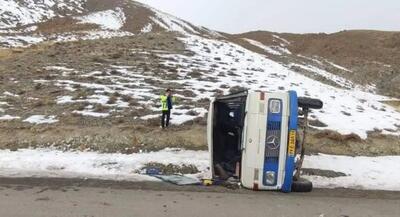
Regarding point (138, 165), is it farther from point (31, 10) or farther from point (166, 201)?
point (31, 10)

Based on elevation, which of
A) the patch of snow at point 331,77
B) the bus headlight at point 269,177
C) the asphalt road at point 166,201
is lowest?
the asphalt road at point 166,201

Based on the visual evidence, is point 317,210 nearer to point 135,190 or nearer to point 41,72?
point 135,190

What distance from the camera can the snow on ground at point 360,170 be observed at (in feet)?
40.8

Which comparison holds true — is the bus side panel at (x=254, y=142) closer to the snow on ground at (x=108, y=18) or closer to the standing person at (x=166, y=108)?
the standing person at (x=166, y=108)

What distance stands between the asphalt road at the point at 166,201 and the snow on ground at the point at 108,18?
47432 millimetres

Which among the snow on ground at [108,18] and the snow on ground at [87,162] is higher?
the snow on ground at [108,18]

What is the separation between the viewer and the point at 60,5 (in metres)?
67.1

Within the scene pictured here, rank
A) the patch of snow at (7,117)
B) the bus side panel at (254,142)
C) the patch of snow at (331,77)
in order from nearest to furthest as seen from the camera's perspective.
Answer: the bus side panel at (254,142) < the patch of snow at (7,117) < the patch of snow at (331,77)

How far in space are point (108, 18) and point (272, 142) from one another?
175 ft

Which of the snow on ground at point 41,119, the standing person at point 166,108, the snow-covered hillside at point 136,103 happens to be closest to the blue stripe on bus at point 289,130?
the snow-covered hillside at point 136,103

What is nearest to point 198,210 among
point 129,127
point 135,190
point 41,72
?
point 135,190

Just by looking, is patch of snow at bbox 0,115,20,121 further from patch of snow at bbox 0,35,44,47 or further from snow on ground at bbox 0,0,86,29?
snow on ground at bbox 0,0,86,29

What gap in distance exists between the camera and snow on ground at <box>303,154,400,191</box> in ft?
40.8

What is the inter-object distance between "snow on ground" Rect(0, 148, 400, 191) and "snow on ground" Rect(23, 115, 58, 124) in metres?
2.08
